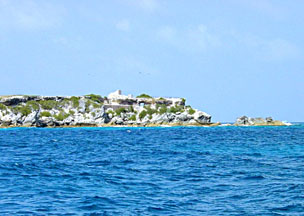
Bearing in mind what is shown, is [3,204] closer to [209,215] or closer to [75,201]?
[75,201]

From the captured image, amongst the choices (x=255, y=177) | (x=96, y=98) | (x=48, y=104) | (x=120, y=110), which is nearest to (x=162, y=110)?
(x=120, y=110)

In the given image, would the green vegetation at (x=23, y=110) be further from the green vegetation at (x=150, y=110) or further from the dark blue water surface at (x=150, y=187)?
the dark blue water surface at (x=150, y=187)

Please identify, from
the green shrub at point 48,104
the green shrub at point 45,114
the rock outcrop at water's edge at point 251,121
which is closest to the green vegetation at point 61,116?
the green shrub at point 45,114

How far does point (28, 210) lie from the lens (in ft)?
42.2

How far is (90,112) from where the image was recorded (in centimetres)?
12375

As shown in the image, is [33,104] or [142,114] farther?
[142,114]

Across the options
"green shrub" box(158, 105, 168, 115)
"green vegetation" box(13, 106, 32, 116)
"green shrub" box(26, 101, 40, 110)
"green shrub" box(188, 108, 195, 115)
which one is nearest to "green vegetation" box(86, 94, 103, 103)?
"green shrub" box(26, 101, 40, 110)

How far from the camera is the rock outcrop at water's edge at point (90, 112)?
114 meters

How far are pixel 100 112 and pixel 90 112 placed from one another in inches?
137

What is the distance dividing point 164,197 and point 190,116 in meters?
119

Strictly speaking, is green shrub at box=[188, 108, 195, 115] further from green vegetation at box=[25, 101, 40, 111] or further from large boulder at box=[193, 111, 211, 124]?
green vegetation at box=[25, 101, 40, 111]

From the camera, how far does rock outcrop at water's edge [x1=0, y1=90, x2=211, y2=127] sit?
114 metres

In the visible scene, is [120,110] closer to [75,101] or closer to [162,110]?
[162,110]

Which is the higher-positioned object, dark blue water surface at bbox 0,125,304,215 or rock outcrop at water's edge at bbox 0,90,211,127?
rock outcrop at water's edge at bbox 0,90,211,127
